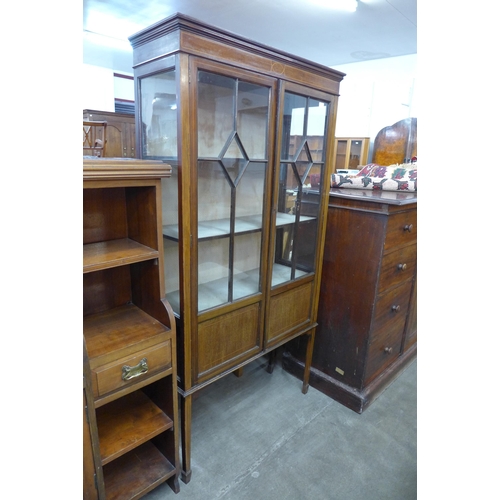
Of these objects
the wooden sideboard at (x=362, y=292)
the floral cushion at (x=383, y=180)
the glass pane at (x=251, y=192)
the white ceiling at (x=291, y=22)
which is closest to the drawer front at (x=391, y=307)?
the wooden sideboard at (x=362, y=292)

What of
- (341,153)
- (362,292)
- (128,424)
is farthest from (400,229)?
(341,153)

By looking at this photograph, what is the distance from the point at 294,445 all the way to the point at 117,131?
12.0 ft

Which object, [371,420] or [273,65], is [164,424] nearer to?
[371,420]

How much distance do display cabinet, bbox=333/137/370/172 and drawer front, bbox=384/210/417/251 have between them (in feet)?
9.83

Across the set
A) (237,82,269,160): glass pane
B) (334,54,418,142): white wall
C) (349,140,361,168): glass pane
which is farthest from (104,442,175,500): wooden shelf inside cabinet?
(334,54,418,142): white wall

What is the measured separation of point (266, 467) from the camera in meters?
1.54

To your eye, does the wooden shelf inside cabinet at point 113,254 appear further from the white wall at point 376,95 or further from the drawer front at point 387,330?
the white wall at point 376,95

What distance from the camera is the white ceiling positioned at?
3.29 m

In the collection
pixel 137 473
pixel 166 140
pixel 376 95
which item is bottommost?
pixel 137 473

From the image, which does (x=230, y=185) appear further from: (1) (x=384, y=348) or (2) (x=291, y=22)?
(2) (x=291, y=22)

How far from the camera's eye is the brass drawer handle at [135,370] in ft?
3.71

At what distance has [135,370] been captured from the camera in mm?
1154
